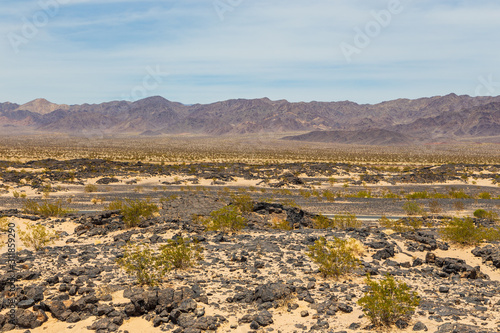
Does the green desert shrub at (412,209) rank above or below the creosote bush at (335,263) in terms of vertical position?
below

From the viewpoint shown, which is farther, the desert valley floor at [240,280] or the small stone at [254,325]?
the desert valley floor at [240,280]

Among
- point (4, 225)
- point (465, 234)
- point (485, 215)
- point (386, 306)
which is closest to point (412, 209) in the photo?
point (485, 215)

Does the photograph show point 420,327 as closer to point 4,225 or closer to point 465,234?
point 465,234

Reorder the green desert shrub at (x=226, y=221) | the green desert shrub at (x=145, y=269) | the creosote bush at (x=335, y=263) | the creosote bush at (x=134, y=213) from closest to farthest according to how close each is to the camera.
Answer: the green desert shrub at (x=145, y=269) → the creosote bush at (x=335, y=263) → the green desert shrub at (x=226, y=221) → the creosote bush at (x=134, y=213)

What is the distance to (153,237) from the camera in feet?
46.8

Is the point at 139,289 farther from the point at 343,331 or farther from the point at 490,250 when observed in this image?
the point at 490,250

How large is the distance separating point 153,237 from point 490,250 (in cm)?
1189

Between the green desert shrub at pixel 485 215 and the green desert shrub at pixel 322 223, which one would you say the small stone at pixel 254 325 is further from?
the green desert shrub at pixel 485 215

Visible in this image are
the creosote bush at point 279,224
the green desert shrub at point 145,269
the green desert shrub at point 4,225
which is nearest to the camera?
the green desert shrub at point 145,269

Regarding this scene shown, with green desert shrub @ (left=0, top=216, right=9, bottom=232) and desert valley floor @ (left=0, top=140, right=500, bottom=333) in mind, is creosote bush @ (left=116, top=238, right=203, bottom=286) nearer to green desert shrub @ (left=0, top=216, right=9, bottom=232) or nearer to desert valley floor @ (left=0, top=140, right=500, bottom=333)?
desert valley floor @ (left=0, top=140, right=500, bottom=333)

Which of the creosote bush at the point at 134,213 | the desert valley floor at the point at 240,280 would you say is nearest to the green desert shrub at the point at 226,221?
the desert valley floor at the point at 240,280

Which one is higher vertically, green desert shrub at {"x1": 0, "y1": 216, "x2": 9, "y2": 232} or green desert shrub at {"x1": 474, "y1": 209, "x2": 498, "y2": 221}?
green desert shrub at {"x1": 0, "y1": 216, "x2": 9, "y2": 232}

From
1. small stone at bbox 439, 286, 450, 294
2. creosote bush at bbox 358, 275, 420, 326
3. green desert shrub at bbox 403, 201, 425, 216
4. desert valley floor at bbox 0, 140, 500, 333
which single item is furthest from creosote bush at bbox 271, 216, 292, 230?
creosote bush at bbox 358, 275, 420, 326

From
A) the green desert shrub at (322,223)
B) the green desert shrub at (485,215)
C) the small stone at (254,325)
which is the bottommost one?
the green desert shrub at (485,215)
